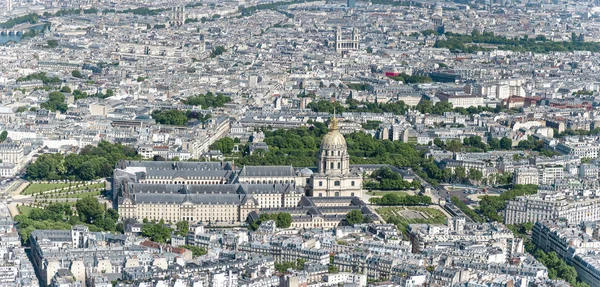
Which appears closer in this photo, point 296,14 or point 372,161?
point 372,161

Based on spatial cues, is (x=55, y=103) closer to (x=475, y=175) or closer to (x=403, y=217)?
(x=475, y=175)

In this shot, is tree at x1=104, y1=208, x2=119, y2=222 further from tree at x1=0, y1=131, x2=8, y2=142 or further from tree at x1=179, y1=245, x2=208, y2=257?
tree at x1=0, y1=131, x2=8, y2=142

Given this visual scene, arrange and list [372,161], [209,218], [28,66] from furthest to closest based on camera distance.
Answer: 1. [28,66]
2. [372,161]
3. [209,218]

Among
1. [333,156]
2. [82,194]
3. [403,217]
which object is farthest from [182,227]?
[333,156]

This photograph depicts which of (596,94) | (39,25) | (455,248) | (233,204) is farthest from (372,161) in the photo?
(39,25)

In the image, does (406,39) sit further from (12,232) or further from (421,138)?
(12,232)

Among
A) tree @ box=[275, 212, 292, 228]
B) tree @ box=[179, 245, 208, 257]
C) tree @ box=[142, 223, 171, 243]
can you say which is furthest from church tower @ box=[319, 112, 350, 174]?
tree @ box=[179, 245, 208, 257]

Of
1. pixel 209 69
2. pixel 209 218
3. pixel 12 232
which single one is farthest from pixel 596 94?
pixel 12 232

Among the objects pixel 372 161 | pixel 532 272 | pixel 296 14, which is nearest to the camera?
pixel 532 272
